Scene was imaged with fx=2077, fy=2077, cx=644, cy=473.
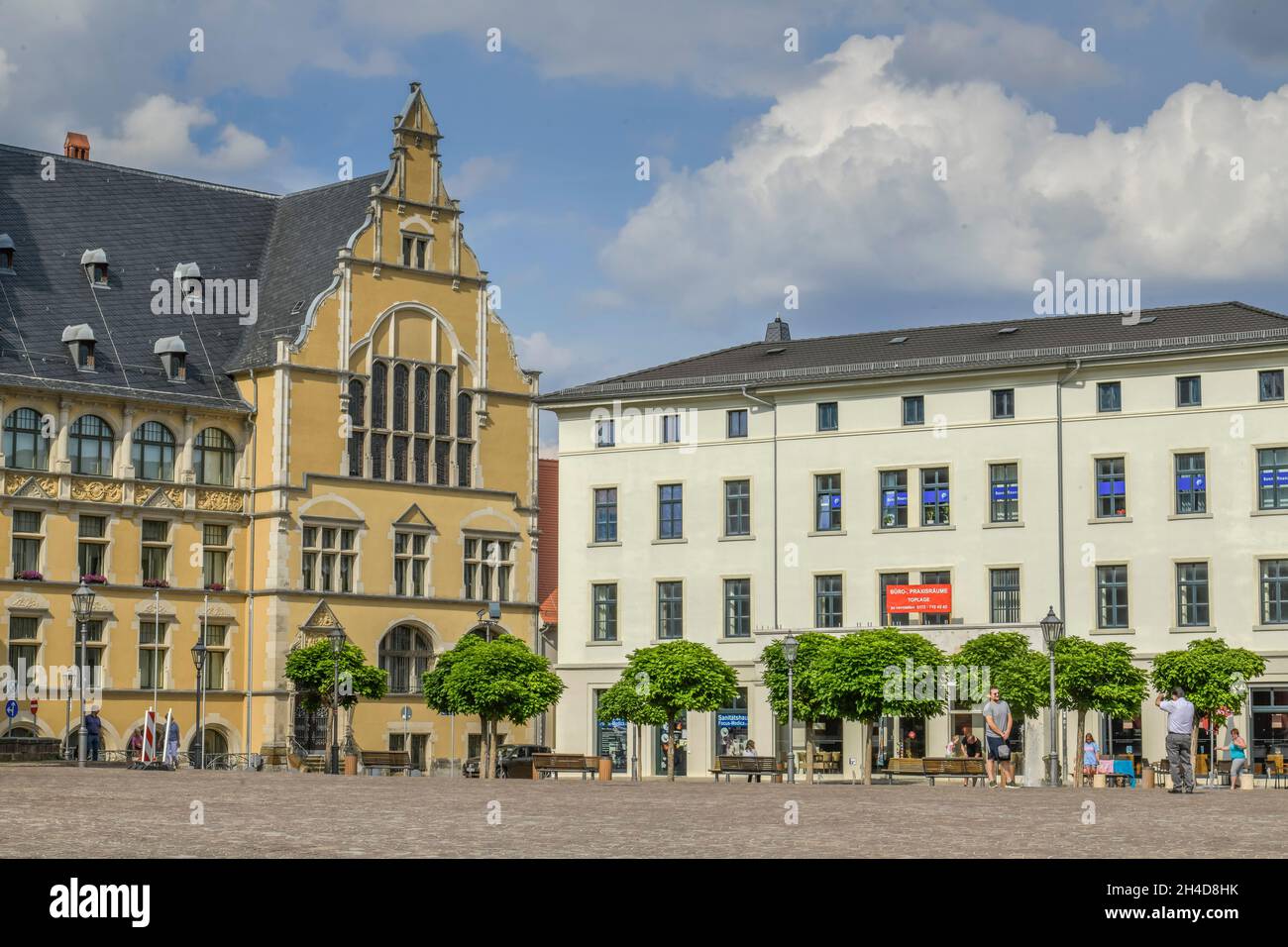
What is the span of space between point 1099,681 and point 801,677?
26.8ft

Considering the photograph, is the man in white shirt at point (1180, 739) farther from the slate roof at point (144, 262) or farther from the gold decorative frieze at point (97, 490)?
the slate roof at point (144, 262)

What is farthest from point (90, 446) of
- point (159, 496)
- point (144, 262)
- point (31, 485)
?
point (144, 262)

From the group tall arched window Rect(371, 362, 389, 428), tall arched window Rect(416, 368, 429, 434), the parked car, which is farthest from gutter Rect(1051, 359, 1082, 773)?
tall arched window Rect(371, 362, 389, 428)

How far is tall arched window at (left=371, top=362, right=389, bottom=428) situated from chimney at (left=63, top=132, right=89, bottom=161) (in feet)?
52.2

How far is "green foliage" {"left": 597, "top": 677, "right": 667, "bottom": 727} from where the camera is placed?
5978cm

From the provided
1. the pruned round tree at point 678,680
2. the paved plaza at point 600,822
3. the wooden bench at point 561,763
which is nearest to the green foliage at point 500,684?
the wooden bench at point 561,763

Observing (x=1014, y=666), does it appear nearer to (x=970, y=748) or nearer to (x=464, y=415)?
(x=970, y=748)

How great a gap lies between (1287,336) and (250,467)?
37.9 meters

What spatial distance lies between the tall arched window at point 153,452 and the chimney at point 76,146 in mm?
15307

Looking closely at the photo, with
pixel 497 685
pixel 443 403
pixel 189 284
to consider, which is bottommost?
pixel 497 685

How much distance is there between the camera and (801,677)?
58.2 metres

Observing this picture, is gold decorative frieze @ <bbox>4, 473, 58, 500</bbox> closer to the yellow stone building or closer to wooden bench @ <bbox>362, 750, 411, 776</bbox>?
the yellow stone building

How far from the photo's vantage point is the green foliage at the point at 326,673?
7338 cm
